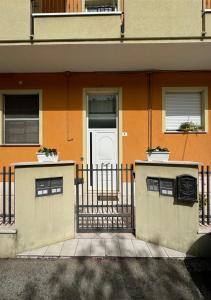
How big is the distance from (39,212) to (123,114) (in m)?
4.28

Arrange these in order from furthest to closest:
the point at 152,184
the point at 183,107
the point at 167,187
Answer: the point at 183,107
the point at 152,184
the point at 167,187

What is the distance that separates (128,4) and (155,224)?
5287mm

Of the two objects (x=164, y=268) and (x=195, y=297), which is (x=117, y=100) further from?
(x=195, y=297)

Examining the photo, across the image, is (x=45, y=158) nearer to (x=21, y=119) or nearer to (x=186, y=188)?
(x=186, y=188)

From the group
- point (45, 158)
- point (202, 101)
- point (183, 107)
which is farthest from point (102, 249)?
point (202, 101)

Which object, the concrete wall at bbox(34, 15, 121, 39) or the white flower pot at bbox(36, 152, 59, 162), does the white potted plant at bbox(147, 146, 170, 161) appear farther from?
the concrete wall at bbox(34, 15, 121, 39)

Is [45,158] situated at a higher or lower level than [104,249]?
higher

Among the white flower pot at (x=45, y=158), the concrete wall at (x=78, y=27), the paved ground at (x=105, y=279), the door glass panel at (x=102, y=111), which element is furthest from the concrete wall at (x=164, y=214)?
the concrete wall at (x=78, y=27)

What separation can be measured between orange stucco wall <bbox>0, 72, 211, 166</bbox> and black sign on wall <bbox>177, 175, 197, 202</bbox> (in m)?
3.33

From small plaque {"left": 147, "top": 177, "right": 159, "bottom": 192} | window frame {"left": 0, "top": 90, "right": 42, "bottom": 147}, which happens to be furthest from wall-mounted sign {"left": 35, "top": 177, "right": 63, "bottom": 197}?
window frame {"left": 0, "top": 90, "right": 42, "bottom": 147}

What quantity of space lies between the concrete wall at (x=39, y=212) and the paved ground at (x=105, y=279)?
341 mm

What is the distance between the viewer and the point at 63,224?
4434mm

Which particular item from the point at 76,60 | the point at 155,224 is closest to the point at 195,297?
the point at 155,224

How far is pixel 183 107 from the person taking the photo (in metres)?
7.55
